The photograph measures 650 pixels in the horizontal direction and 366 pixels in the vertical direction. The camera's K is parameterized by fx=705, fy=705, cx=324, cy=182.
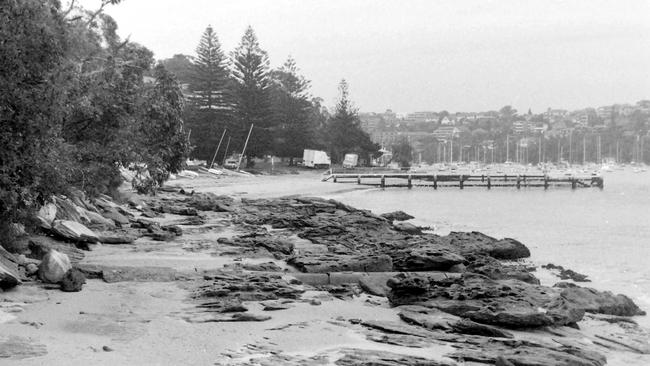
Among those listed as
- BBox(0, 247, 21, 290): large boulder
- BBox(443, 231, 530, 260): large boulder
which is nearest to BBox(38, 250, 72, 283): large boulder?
BBox(0, 247, 21, 290): large boulder

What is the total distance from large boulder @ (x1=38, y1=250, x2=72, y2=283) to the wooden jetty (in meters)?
59.7

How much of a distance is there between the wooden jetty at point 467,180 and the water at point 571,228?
15507 mm

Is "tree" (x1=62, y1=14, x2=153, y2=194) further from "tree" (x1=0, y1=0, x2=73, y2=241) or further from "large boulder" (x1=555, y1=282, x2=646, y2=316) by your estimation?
"large boulder" (x1=555, y1=282, x2=646, y2=316)

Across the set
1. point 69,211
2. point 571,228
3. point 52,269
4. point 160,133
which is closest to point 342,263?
point 52,269

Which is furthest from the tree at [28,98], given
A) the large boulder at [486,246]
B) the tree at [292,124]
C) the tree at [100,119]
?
the tree at [292,124]

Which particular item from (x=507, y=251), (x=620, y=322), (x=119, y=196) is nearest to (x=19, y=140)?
(x=620, y=322)

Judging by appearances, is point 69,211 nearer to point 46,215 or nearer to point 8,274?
point 46,215

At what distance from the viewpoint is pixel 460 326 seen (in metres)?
8.80

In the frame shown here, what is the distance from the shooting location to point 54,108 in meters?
10.1

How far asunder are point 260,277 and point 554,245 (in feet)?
53.7

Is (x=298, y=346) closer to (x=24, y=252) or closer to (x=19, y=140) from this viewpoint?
(x=19, y=140)

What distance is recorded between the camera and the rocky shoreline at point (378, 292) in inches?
310

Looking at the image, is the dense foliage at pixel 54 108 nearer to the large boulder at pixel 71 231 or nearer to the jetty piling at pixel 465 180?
the large boulder at pixel 71 231

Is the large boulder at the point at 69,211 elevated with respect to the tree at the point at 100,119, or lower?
lower
